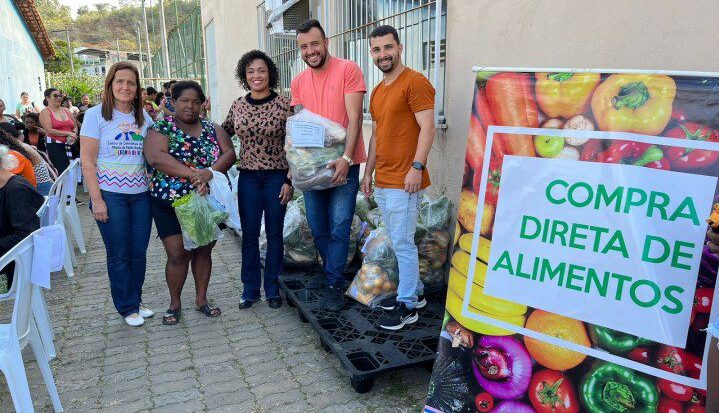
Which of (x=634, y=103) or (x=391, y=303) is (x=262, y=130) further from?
(x=634, y=103)

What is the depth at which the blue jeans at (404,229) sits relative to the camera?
3049 millimetres

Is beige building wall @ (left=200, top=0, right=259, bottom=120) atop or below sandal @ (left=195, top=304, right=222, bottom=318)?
atop

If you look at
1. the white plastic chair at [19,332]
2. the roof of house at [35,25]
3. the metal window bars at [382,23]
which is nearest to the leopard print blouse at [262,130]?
the metal window bars at [382,23]

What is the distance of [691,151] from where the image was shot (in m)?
1.71

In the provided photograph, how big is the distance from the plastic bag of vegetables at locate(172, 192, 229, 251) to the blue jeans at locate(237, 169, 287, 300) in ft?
0.77

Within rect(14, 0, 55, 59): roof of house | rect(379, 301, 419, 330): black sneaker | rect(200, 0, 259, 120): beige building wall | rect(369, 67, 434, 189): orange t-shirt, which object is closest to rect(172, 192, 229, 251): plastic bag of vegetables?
rect(369, 67, 434, 189): orange t-shirt

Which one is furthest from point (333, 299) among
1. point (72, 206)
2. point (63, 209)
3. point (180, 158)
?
point (72, 206)

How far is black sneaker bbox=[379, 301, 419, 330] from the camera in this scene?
10.2 feet

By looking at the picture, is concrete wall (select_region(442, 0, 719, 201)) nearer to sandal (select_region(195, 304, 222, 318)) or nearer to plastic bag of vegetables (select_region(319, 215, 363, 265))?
plastic bag of vegetables (select_region(319, 215, 363, 265))

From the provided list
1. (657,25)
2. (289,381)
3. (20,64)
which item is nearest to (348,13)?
(657,25)

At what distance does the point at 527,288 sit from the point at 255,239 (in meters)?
2.31

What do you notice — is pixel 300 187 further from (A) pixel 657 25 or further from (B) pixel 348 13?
(B) pixel 348 13

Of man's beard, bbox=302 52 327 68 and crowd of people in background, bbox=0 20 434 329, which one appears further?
man's beard, bbox=302 52 327 68

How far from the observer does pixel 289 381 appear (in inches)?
115
